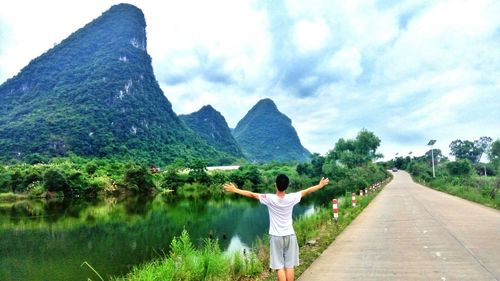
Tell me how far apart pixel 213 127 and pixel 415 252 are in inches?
6350

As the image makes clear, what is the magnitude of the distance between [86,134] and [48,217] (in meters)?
69.6

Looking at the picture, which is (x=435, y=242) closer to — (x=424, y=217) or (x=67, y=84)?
(x=424, y=217)

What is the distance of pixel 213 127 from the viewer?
552 feet

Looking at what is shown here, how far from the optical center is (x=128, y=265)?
13.9 m

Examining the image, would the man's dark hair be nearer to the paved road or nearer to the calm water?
the paved road

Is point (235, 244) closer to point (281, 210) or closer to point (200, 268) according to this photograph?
point (200, 268)

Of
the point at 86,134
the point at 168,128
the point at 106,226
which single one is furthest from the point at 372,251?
the point at 168,128

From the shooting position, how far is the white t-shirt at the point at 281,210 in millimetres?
4934

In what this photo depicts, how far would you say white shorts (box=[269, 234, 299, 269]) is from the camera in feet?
16.4

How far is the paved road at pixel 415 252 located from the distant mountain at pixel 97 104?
88882mm

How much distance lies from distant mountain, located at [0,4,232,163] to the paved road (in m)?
88.9

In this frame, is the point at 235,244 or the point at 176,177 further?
Result: the point at 176,177

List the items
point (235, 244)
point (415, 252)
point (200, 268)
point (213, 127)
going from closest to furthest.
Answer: point (200, 268)
point (415, 252)
point (235, 244)
point (213, 127)

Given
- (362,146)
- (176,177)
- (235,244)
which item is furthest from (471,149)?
(235,244)
